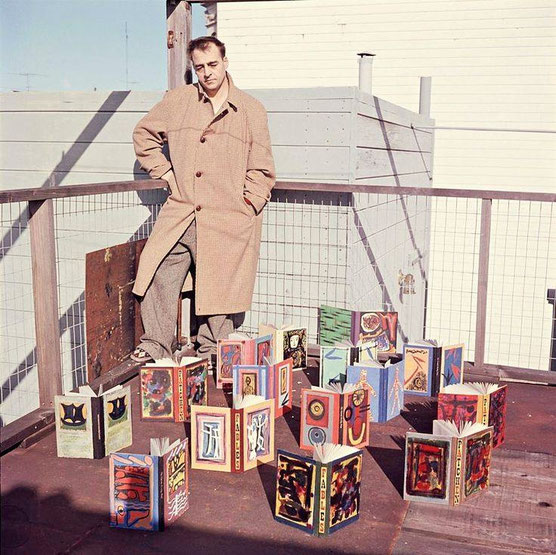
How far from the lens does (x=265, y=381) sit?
4.00 m

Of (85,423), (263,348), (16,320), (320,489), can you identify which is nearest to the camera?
(320,489)

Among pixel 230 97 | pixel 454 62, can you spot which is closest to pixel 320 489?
pixel 230 97

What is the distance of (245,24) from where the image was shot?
12297 millimetres

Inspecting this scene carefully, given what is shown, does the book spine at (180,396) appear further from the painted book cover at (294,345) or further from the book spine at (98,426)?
the painted book cover at (294,345)

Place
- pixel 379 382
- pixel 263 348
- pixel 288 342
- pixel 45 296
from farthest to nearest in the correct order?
1. pixel 288 342
2. pixel 263 348
3. pixel 379 382
4. pixel 45 296

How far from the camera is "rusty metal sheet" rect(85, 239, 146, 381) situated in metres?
4.45

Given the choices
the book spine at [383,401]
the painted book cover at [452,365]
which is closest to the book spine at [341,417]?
the book spine at [383,401]

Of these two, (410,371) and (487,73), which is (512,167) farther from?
(410,371)

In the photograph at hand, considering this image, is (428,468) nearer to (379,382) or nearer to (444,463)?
(444,463)

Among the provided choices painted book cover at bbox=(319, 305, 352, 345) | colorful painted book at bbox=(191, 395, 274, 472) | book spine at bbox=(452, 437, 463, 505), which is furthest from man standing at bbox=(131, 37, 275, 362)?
book spine at bbox=(452, 437, 463, 505)

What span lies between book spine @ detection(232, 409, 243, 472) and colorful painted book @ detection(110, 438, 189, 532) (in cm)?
43

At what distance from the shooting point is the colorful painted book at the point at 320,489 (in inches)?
112

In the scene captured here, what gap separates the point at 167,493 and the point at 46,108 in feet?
12.7

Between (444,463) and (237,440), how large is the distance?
0.86m
